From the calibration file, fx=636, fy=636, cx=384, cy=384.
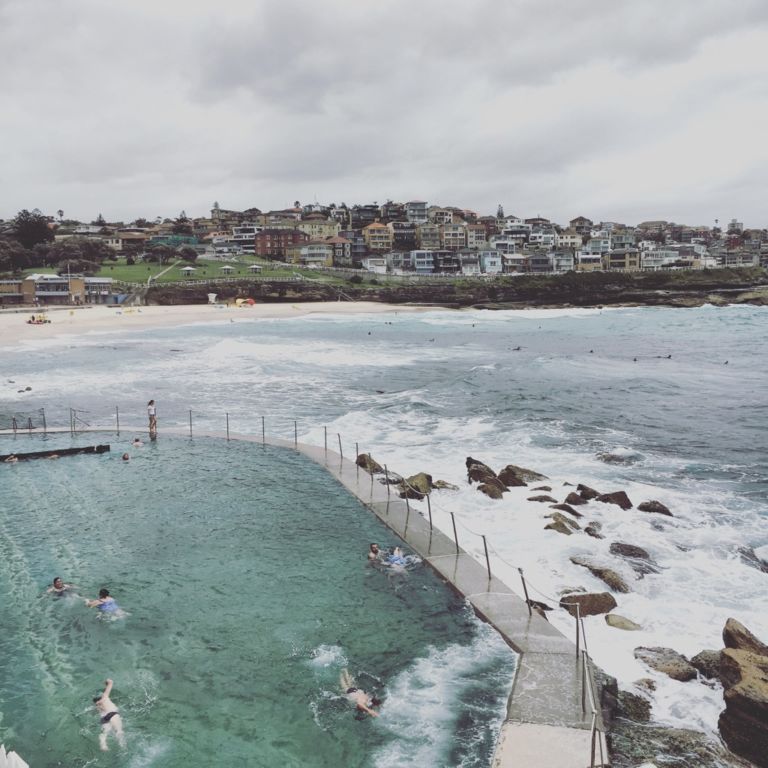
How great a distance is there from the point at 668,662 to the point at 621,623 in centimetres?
122

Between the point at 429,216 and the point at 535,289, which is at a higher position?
the point at 429,216

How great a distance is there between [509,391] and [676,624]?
22.9 metres

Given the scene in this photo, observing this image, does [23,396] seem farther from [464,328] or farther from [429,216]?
[429,216]

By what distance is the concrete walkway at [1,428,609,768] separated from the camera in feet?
24.0

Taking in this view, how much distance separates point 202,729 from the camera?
822cm

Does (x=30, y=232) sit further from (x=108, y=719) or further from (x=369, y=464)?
(x=108, y=719)

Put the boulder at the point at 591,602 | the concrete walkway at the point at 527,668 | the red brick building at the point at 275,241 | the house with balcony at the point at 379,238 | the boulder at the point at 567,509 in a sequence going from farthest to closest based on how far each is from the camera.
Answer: the house with balcony at the point at 379,238, the red brick building at the point at 275,241, the boulder at the point at 567,509, the boulder at the point at 591,602, the concrete walkway at the point at 527,668

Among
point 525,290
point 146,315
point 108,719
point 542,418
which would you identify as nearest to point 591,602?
point 108,719

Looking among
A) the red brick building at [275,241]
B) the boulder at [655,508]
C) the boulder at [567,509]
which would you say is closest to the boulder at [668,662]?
the boulder at [567,509]

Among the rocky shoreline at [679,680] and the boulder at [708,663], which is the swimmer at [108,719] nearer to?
the rocky shoreline at [679,680]

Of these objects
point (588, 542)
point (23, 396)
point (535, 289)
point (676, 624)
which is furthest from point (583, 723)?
point (535, 289)

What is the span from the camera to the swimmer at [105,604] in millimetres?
11039

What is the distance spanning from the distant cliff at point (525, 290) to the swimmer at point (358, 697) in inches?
3628

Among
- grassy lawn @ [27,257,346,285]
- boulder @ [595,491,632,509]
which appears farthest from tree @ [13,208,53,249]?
boulder @ [595,491,632,509]
